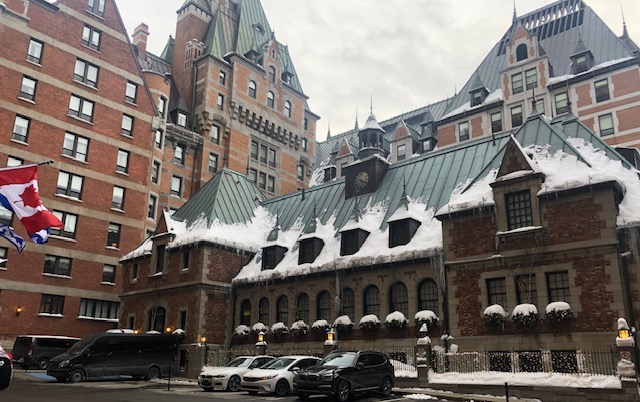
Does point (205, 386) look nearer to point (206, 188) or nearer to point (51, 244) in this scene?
point (206, 188)

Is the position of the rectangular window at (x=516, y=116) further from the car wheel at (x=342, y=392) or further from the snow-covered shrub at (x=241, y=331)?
the car wheel at (x=342, y=392)

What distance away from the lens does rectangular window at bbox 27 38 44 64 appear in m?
46.3

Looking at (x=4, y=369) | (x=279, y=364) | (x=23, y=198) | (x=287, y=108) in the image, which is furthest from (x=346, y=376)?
(x=287, y=108)

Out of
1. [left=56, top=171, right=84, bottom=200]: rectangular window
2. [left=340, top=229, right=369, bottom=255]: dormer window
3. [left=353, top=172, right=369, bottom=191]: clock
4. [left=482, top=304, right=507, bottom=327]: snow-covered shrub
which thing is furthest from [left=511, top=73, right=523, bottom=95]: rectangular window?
[left=56, top=171, right=84, bottom=200]: rectangular window

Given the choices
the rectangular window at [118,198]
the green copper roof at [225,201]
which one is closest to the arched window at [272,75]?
the rectangular window at [118,198]

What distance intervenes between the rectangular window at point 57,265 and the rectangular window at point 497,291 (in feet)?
110

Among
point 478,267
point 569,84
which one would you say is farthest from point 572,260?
point 569,84

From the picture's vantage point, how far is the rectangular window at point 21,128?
4441 centimetres

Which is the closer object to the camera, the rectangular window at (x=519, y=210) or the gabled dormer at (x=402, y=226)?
the rectangular window at (x=519, y=210)

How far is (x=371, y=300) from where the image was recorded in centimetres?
3136

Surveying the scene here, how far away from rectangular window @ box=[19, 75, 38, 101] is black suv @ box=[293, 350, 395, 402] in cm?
3540

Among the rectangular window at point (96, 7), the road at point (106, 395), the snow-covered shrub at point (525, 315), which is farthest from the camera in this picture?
the rectangular window at point (96, 7)

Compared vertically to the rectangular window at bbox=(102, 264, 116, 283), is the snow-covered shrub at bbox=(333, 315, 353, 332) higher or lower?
lower

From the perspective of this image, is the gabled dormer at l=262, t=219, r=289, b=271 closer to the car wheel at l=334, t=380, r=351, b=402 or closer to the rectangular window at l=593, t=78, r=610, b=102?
the car wheel at l=334, t=380, r=351, b=402
